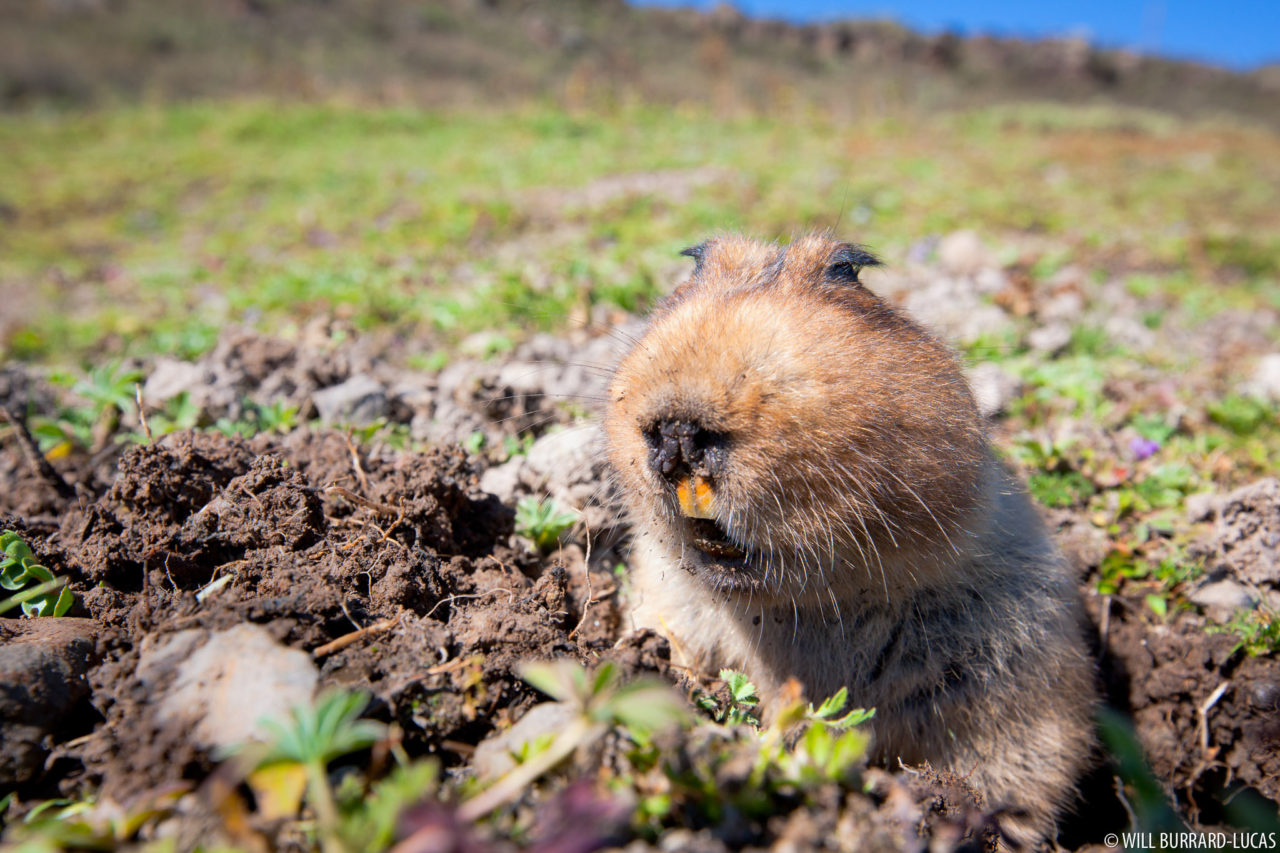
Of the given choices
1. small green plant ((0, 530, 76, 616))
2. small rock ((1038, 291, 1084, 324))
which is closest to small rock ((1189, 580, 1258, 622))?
small rock ((1038, 291, 1084, 324))

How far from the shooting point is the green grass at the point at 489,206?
18.7 ft

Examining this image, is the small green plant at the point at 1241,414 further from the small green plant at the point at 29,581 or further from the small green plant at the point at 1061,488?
the small green plant at the point at 29,581

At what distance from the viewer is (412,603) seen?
209cm

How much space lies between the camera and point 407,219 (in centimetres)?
867

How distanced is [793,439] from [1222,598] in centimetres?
220

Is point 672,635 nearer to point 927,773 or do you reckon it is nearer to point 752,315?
point 927,773

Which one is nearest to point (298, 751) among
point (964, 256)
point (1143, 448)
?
point (1143, 448)

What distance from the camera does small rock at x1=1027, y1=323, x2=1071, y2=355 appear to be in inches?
183

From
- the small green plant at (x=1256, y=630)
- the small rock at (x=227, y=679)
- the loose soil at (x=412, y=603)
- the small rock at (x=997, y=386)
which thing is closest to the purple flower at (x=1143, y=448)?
the loose soil at (x=412, y=603)

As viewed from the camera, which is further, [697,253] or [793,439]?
[697,253]

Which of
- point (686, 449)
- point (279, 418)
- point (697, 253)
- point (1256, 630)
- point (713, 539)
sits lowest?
point (1256, 630)

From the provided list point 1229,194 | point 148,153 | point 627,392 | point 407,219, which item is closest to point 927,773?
point 627,392

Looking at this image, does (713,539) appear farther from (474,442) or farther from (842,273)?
(474,442)

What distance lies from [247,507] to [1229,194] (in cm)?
1399
